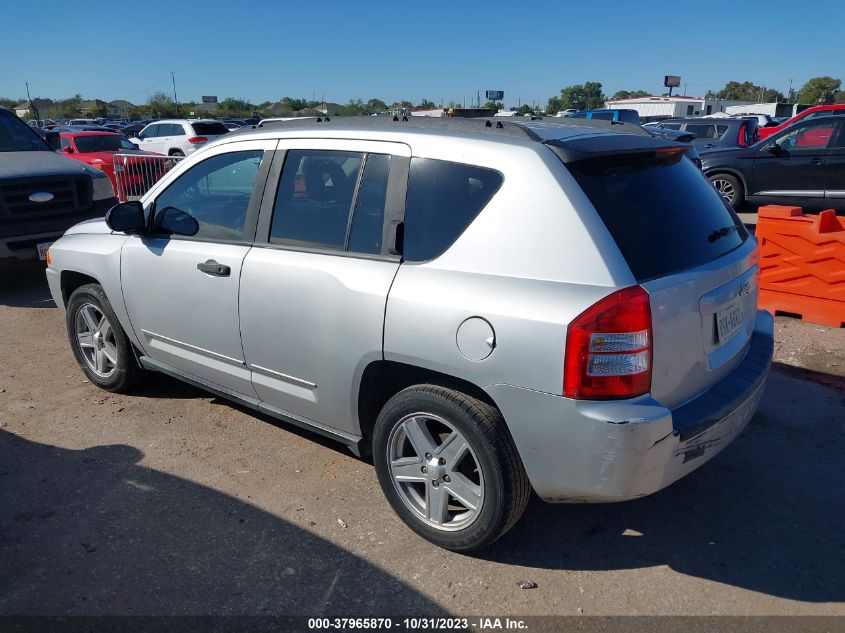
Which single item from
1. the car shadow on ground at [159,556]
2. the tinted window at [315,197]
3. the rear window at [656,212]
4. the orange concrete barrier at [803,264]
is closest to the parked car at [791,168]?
the orange concrete barrier at [803,264]

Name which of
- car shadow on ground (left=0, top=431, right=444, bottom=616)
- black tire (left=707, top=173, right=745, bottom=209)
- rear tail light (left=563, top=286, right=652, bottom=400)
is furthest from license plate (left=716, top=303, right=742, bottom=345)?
black tire (left=707, top=173, right=745, bottom=209)

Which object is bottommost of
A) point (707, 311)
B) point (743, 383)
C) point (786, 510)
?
point (786, 510)

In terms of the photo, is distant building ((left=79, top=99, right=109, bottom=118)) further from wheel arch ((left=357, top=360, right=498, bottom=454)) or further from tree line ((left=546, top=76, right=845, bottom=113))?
wheel arch ((left=357, top=360, right=498, bottom=454))

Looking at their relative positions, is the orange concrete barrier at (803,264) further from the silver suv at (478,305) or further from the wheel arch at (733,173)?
the wheel arch at (733,173)

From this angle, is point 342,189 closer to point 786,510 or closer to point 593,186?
point 593,186

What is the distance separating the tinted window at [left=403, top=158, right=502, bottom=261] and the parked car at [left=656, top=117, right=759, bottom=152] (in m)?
12.0

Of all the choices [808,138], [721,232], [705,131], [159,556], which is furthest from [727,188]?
[159,556]

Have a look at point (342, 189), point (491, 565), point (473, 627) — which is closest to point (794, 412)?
point (491, 565)

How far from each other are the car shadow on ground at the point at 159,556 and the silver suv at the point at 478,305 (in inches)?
18.3

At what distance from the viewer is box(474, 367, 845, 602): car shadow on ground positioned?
116 inches

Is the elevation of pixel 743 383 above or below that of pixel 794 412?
above

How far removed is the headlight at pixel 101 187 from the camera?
27.0 ft

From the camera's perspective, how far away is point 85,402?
15.4 ft

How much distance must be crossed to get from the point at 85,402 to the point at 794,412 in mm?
4784
